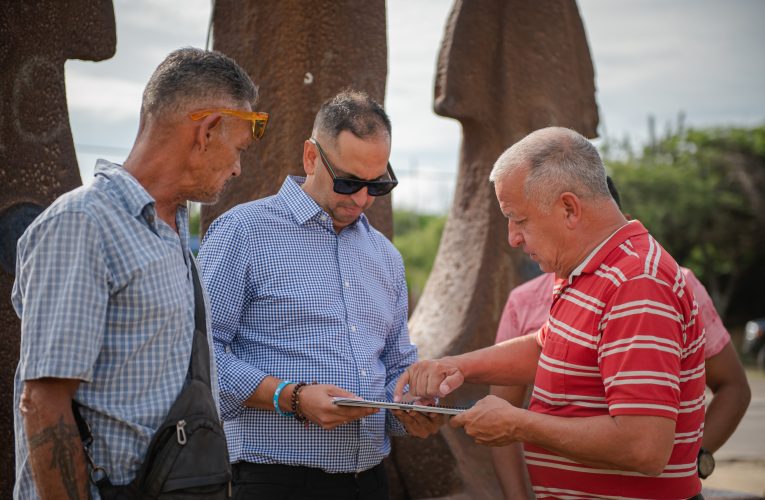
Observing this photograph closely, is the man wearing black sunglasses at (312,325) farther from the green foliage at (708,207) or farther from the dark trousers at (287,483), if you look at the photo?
the green foliage at (708,207)

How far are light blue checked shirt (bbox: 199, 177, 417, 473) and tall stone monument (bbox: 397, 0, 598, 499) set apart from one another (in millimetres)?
1958

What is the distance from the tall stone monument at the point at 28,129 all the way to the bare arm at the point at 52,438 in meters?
1.52

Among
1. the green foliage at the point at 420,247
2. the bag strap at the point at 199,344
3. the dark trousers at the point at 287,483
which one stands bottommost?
the green foliage at the point at 420,247

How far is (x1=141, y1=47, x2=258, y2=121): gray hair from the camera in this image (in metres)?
2.09

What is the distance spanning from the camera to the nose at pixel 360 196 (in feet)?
9.38

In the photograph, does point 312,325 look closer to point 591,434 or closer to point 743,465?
point 591,434

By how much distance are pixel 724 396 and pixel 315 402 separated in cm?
174

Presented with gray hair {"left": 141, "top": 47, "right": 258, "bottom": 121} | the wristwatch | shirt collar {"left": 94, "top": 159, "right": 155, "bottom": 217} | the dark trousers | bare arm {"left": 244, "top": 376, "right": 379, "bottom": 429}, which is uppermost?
gray hair {"left": 141, "top": 47, "right": 258, "bottom": 121}

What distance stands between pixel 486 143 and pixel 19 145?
8.45 feet

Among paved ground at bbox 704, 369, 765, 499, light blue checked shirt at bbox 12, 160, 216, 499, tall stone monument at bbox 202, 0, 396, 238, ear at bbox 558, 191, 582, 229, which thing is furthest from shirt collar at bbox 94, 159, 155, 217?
paved ground at bbox 704, 369, 765, 499

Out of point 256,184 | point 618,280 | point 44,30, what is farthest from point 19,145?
point 618,280

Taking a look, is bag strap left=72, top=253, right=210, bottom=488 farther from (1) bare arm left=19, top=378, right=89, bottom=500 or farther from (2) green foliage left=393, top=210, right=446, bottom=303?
(2) green foliage left=393, top=210, right=446, bottom=303

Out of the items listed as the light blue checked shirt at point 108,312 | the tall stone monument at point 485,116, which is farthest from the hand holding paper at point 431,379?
the tall stone monument at point 485,116

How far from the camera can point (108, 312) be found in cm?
191
